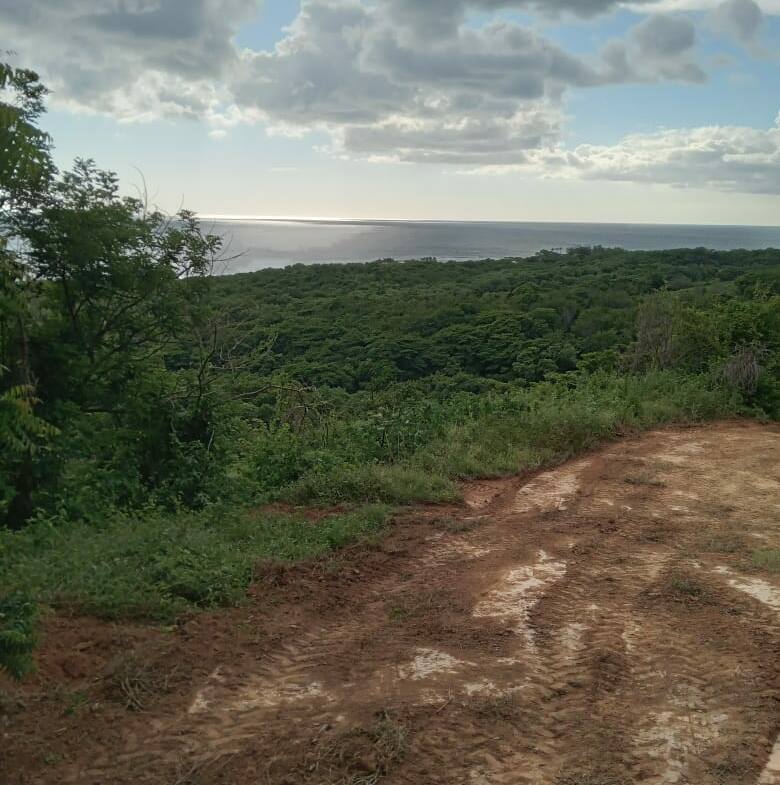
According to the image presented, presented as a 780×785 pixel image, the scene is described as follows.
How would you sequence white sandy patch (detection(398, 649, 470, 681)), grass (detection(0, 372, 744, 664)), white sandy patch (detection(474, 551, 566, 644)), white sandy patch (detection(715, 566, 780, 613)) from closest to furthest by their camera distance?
white sandy patch (detection(398, 649, 470, 681)) → grass (detection(0, 372, 744, 664)) → white sandy patch (detection(474, 551, 566, 644)) → white sandy patch (detection(715, 566, 780, 613))

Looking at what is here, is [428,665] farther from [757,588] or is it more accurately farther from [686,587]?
[757,588]

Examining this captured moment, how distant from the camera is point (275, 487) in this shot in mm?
7332

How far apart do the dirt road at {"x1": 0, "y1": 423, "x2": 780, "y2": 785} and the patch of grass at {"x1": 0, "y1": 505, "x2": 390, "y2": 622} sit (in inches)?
7.8

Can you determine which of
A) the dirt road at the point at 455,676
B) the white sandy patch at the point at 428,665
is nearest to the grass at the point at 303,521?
the dirt road at the point at 455,676

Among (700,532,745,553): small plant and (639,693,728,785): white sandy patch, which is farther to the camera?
(700,532,745,553): small plant

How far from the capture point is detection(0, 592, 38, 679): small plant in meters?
2.82

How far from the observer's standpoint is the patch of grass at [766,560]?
5427 millimetres

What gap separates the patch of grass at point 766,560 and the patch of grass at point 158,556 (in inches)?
109

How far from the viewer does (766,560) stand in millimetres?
5539

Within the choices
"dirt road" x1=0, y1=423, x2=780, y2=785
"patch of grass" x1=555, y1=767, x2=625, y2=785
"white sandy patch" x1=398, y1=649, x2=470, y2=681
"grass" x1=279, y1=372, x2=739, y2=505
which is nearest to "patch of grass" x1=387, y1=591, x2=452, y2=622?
"dirt road" x1=0, y1=423, x2=780, y2=785

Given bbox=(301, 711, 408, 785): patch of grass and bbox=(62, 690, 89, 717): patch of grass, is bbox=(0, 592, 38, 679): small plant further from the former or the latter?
bbox=(301, 711, 408, 785): patch of grass

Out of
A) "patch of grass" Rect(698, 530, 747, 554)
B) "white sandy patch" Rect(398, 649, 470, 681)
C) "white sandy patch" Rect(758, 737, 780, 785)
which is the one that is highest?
"patch of grass" Rect(698, 530, 747, 554)

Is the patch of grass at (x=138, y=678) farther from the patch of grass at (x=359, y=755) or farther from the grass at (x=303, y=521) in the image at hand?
the patch of grass at (x=359, y=755)

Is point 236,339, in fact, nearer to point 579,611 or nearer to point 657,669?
point 579,611
